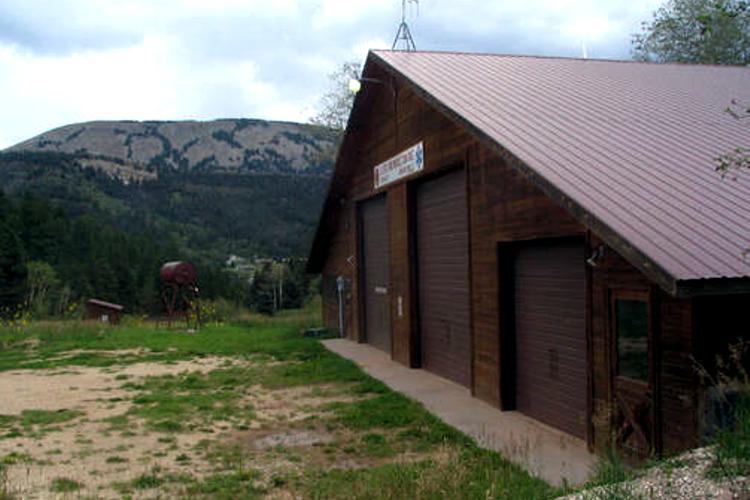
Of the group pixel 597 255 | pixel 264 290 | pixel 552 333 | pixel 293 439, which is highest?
pixel 597 255

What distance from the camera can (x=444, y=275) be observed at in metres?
14.5

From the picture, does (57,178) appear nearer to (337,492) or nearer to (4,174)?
(4,174)

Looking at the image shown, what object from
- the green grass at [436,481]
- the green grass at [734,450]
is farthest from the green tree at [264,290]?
the green grass at [734,450]

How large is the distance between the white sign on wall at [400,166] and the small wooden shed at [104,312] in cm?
1585

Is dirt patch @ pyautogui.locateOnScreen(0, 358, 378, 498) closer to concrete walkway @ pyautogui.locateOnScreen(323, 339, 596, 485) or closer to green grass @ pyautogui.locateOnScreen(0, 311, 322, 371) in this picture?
concrete walkway @ pyautogui.locateOnScreen(323, 339, 596, 485)

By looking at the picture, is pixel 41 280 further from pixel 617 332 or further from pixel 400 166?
pixel 617 332

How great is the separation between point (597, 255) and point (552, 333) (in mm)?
2125

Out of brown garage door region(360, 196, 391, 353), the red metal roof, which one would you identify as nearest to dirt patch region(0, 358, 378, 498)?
the red metal roof

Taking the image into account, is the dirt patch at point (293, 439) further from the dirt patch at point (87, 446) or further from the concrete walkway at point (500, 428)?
the concrete walkway at point (500, 428)

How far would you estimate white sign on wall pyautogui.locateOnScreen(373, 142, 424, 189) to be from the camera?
14961mm

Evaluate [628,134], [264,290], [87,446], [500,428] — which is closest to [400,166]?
[628,134]

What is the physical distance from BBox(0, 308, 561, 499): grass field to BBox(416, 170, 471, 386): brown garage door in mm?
1383

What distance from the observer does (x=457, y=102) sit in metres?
11.8

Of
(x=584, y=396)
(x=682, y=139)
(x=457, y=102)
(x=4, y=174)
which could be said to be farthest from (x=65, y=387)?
(x=4, y=174)
